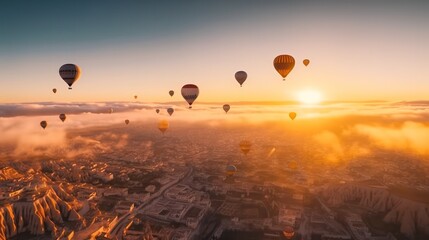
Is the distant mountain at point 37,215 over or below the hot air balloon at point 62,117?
below

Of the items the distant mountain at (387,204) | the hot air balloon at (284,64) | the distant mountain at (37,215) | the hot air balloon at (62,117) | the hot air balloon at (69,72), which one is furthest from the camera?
the hot air balloon at (62,117)

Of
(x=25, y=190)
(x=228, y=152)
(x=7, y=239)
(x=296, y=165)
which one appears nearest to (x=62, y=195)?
(x=25, y=190)

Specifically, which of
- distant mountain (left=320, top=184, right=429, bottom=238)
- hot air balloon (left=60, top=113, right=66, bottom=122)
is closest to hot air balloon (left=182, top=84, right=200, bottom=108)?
distant mountain (left=320, top=184, right=429, bottom=238)

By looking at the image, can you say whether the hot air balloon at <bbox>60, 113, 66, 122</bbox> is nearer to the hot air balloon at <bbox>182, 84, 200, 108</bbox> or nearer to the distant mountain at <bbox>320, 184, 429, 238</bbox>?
the hot air balloon at <bbox>182, 84, 200, 108</bbox>

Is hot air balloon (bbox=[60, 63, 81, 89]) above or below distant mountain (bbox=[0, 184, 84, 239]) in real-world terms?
above

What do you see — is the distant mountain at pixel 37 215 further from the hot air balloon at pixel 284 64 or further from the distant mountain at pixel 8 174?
the hot air balloon at pixel 284 64

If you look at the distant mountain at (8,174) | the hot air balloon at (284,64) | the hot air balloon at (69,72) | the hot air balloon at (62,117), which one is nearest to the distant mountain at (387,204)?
the hot air balloon at (284,64)
